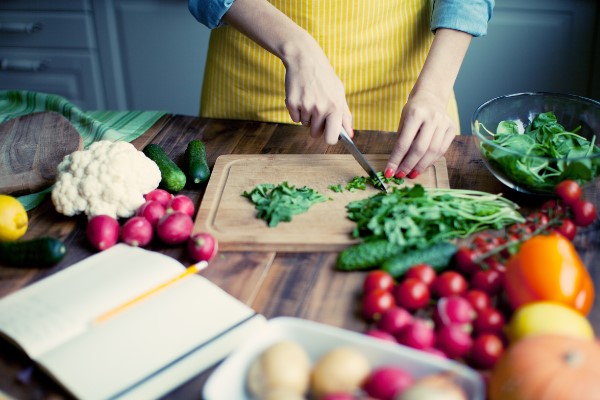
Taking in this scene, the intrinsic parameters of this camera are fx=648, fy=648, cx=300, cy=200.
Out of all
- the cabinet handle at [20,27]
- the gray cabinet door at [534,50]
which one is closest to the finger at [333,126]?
the gray cabinet door at [534,50]

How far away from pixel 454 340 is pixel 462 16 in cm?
95

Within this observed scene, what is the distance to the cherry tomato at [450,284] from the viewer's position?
1.03 meters

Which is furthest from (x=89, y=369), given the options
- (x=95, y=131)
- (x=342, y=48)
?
(x=342, y=48)

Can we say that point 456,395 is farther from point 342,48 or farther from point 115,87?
point 115,87

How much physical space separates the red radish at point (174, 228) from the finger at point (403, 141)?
470 mm

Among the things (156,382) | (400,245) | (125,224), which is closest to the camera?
(156,382)

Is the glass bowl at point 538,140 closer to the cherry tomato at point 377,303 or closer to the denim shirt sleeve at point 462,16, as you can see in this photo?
the denim shirt sleeve at point 462,16

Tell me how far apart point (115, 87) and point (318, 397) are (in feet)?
8.87

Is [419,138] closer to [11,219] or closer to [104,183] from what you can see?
[104,183]

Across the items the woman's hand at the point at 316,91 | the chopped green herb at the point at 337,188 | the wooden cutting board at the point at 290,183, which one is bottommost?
the wooden cutting board at the point at 290,183

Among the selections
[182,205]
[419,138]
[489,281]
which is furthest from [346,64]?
[489,281]

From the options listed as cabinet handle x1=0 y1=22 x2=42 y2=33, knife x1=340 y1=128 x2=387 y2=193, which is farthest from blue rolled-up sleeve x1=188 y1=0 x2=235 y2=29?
cabinet handle x1=0 y1=22 x2=42 y2=33

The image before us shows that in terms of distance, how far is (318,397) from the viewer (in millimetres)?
801

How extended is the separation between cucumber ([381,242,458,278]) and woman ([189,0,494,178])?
1.14 feet
